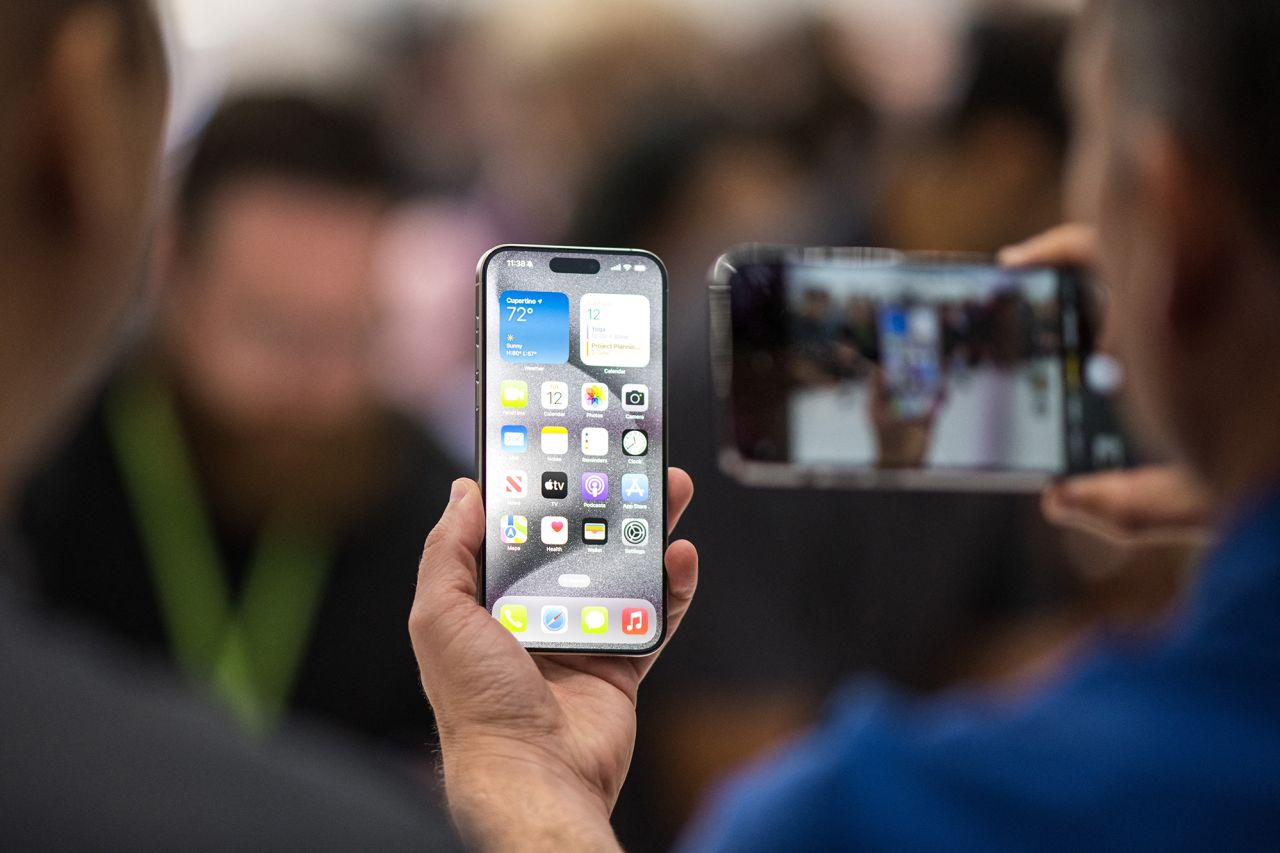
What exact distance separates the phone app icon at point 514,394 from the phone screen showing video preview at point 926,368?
0.45 ft

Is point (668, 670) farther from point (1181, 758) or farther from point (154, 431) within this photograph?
point (154, 431)

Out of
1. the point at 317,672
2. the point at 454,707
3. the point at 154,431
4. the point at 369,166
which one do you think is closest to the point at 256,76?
the point at 369,166

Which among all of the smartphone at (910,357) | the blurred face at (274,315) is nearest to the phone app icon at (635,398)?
the smartphone at (910,357)

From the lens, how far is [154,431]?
32.8 inches

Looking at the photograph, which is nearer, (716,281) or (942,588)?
(716,281)

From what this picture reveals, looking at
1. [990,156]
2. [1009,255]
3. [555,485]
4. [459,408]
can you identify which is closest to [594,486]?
[555,485]

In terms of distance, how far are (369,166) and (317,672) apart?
1.29 feet

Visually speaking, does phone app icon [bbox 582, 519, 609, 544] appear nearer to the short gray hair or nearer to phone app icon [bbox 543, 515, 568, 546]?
phone app icon [bbox 543, 515, 568, 546]

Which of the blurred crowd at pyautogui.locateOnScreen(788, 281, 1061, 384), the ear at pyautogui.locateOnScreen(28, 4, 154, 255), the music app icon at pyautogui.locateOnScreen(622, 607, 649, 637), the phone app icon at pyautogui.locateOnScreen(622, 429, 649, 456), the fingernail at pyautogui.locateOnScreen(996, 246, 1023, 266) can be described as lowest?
the music app icon at pyautogui.locateOnScreen(622, 607, 649, 637)

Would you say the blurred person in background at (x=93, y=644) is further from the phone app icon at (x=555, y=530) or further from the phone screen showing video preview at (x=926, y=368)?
the phone screen showing video preview at (x=926, y=368)

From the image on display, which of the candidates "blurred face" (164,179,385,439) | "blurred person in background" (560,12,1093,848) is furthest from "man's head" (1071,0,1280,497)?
"blurred face" (164,179,385,439)

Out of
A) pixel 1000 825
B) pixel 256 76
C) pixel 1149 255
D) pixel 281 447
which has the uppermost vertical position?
pixel 256 76

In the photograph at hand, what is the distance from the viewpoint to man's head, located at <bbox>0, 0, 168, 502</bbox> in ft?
1.21

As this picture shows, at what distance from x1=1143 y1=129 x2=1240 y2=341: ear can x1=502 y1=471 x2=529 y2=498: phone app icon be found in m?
0.26
